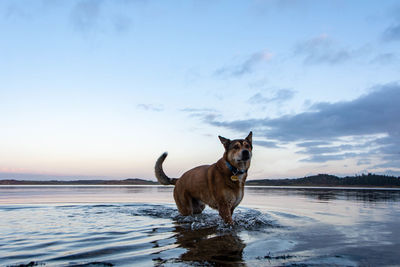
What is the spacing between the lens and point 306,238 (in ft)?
18.4

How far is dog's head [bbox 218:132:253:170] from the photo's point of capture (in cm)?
701

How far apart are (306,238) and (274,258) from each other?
1939 millimetres

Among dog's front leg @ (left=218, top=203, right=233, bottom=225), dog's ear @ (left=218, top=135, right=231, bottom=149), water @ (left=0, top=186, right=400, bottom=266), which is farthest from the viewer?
dog's ear @ (left=218, top=135, right=231, bottom=149)

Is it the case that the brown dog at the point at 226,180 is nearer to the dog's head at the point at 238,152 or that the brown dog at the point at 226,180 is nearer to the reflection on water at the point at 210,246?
the dog's head at the point at 238,152

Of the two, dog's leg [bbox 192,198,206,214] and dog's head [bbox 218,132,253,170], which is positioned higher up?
dog's head [bbox 218,132,253,170]

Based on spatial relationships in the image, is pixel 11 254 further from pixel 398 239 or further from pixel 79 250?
pixel 398 239

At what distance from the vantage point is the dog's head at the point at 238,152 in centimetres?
701

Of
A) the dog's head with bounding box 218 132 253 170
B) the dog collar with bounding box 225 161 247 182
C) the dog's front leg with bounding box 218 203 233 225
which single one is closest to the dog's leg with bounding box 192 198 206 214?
the dog's front leg with bounding box 218 203 233 225

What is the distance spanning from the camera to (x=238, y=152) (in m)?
7.09

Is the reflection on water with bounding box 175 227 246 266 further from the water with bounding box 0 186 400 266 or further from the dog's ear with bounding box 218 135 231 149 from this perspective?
the dog's ear with bounding box 218 135 231 149

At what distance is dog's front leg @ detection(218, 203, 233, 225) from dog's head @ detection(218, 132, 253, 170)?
1.07 metres

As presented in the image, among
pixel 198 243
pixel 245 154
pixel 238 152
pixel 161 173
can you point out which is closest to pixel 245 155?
pixel 245 154

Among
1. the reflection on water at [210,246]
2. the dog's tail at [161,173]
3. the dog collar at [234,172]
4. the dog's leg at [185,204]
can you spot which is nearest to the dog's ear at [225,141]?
the dog collar at [234,172]

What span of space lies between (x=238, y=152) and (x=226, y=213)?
1.63m
